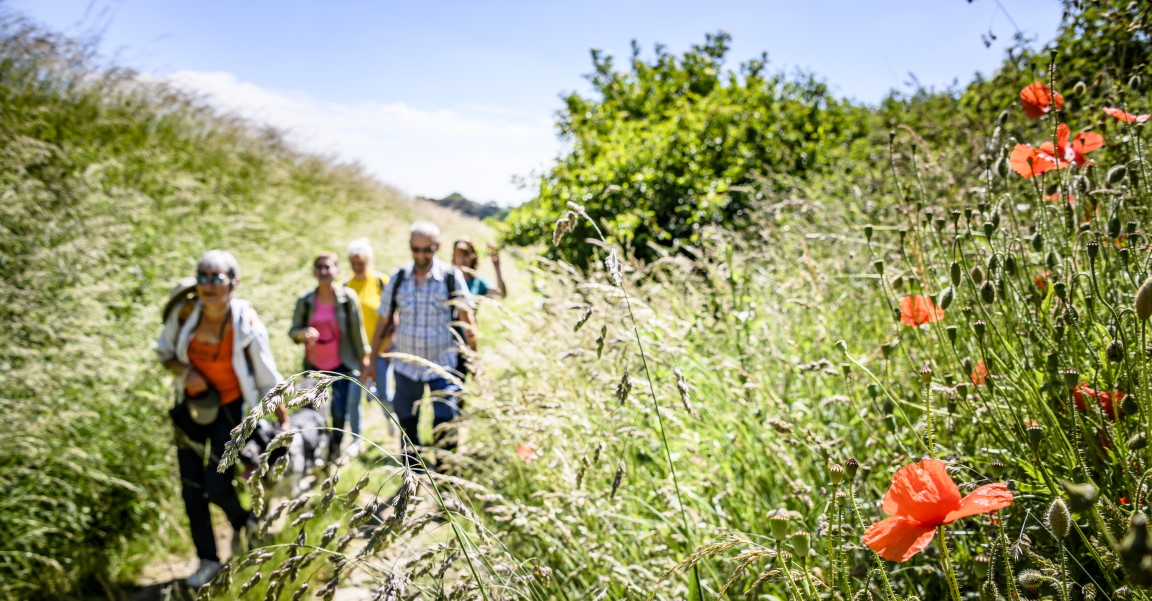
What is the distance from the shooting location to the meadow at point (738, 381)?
3.81ft

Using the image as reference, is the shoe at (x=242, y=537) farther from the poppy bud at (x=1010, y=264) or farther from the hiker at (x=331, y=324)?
the poppy bud at (x=1010, y=264)

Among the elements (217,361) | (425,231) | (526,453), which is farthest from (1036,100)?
(217,361)

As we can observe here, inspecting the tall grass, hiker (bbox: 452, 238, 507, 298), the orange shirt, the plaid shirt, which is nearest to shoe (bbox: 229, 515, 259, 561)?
the tall grass

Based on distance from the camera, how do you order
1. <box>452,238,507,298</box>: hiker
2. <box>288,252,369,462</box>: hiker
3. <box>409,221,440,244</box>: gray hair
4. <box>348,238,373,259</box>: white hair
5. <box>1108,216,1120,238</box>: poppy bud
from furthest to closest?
<box>348,238,373,259</box>: white hair < <box>452,238,507,298</box>: hiker < <box>288,252,369,462</box>: hiker < <box>409,221,440,244</box>: gray hair < <box>1108,216,1120,238</box>: poppy bud

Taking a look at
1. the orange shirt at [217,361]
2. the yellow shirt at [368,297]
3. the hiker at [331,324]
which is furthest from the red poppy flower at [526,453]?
the yellow shirt at [368,297]

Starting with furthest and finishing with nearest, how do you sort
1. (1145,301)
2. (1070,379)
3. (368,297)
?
1. (368,297)
2. (1070,379)
3. (1145,301)

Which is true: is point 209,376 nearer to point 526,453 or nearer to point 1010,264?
point 526,453

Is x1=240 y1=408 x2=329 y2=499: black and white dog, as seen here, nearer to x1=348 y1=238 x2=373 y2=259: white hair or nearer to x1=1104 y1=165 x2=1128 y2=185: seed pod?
x1=348 y1=238 x2=373 y2=259: white hair

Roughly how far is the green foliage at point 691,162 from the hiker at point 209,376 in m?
2.84

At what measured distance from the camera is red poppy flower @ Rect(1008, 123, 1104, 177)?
4.83ft

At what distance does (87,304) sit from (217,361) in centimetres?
115

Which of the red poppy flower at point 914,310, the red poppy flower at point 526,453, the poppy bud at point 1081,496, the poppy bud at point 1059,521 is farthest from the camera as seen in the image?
the red poppy flower at point 526,453

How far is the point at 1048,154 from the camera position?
1549mm

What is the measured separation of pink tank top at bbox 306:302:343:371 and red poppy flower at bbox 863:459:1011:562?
4.63m
